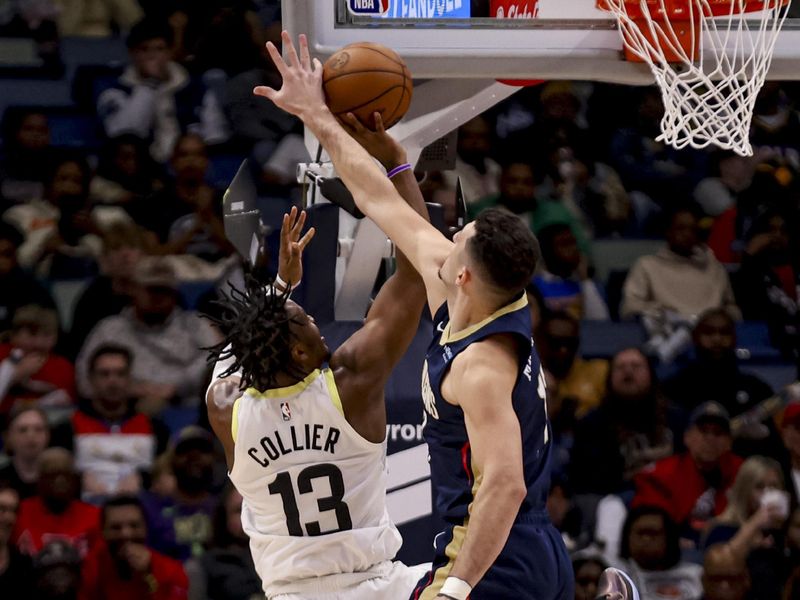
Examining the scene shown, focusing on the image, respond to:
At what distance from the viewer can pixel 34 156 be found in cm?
766

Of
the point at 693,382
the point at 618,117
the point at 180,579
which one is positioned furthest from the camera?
the point at 618,117

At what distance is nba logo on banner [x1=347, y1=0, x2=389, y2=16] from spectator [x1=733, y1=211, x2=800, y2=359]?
3841 millimetres

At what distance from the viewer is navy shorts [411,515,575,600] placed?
11.5ft

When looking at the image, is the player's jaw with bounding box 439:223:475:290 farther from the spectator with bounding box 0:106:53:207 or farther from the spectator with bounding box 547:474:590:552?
→ the spectator with bounding box 0:106:53:207

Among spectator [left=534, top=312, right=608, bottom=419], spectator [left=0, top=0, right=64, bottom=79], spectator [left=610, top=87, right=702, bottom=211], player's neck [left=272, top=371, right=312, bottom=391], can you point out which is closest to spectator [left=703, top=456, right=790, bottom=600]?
spectator [left=534, top=312, right=608, bottom=419]

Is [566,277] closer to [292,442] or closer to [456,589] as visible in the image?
[292,442]

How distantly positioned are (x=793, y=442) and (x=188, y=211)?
11.2ft

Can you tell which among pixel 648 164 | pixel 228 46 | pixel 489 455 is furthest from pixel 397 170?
pixel 648 164

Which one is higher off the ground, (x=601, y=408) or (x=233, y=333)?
(x=233, y=333)

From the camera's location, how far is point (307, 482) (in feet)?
13.5

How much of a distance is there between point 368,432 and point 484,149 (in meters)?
3.89

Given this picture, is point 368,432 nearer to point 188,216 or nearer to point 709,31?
point 709,31

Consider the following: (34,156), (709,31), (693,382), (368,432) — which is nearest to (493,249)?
(368,432)

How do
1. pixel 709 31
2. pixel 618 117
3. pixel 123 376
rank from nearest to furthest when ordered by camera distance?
pixel 709 31
pixel 123 376
pixel 618 117
